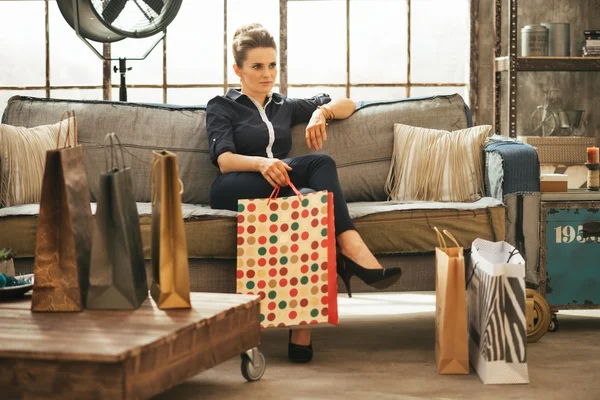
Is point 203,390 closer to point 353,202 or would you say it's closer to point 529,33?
point 353,202

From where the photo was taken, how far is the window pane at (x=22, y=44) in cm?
496

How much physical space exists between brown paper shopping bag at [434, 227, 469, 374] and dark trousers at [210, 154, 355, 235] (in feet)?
1.21

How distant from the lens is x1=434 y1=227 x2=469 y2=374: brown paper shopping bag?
95.7 inches

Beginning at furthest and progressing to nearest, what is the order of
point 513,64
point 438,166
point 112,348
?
point 513,64 → point 438,166 → point 112,348

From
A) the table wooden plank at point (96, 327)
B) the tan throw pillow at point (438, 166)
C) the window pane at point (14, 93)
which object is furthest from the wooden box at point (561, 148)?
the window pane at point (14, 93)

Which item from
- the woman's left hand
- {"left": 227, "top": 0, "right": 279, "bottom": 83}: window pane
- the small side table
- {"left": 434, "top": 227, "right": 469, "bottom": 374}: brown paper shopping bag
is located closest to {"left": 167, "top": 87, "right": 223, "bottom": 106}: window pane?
{"left": 227, "top": 0, "right": 279, "bottom": 83}: window pane

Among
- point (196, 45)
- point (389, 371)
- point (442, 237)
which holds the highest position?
point (196, 45)

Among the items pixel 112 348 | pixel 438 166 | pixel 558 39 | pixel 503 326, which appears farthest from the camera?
pixel 558 39

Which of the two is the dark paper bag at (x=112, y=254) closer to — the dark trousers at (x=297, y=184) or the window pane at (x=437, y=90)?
the dark trousers at (x=297, y=184)

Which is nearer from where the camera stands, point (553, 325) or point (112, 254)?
point (112, 254)

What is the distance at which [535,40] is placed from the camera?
4.50 m

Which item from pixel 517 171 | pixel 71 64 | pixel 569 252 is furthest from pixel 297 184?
pixel 71 64

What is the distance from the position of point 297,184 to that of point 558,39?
230cm

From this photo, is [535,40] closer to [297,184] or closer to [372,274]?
[297,184]
